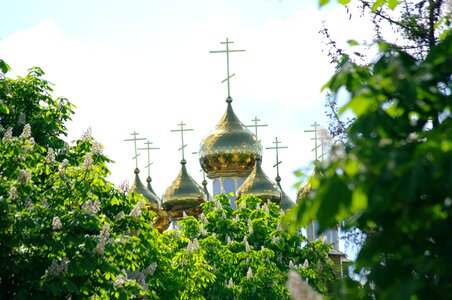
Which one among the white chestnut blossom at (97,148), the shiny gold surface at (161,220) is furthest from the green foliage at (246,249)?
the white chestnut blossom at (97,148)

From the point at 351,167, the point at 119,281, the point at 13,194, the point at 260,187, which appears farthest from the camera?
A: the point at 260,187

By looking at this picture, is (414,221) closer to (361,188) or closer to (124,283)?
(361,188)

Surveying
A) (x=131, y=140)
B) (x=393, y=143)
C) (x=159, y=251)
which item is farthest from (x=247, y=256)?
(x=393, y=143)

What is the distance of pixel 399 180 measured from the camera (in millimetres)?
4305

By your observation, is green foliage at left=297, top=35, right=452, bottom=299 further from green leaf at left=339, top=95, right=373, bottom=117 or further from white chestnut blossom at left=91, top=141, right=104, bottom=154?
white chestnut blossom at left=91, top=141, right=104, bottom=154

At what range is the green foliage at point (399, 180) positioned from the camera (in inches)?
171

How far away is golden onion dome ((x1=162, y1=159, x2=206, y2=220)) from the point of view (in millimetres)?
51000

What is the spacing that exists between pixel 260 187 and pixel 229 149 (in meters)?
3.17

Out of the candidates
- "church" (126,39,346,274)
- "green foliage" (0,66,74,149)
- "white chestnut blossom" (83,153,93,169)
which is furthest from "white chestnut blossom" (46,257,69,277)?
"church" (126,39,346,274)

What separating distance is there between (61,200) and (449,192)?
496 inches

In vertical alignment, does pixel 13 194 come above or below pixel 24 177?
below

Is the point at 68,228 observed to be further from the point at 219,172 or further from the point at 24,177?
the point at 219,172

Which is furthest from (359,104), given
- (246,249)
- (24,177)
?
(246,249)

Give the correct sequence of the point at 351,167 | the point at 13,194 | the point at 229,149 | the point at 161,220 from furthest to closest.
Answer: the point at 229,149 → the point at 161,220 → the point at 13,194 → the point at 351,167
